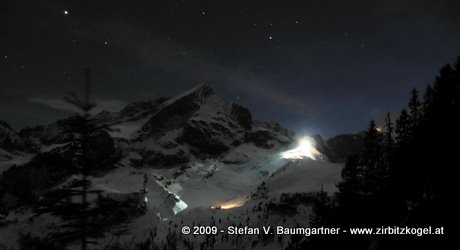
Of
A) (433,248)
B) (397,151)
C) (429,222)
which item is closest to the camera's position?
(433,248)

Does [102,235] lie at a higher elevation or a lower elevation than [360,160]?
lower

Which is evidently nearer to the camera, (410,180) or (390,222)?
(390,222)

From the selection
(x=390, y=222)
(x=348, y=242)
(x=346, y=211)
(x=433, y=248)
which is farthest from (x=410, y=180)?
(x=433, y=248)

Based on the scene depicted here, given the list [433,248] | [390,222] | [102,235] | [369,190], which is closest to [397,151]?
[369,190]

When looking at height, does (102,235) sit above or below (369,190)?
below

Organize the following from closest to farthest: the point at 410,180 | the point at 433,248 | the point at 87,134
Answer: the point at 87,134, the point at 433,248, the point at 410,180

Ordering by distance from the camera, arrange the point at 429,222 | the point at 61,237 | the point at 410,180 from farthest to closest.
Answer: the point at 410,180
the point at 429,222
the point at 61,237

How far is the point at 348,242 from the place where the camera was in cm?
4525

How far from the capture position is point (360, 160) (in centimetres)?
6781

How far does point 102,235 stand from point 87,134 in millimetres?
3896

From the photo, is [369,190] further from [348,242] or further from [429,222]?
[429,222]

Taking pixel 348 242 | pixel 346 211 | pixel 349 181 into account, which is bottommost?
pixel 348 242

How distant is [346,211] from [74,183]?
2020 inches

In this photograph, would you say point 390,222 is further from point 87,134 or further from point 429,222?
point 87,134
